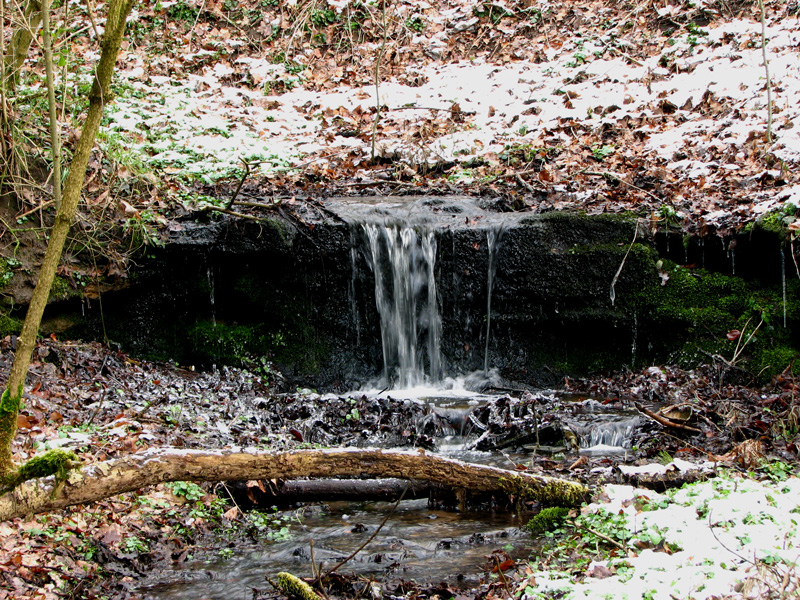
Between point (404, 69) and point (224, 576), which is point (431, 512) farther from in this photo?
point (404, 69)

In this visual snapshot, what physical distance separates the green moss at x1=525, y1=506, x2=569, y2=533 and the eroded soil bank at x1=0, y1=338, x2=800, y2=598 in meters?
0.59

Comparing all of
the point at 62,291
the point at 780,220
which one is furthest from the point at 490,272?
the point at 62,291

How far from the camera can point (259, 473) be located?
3.25 metres

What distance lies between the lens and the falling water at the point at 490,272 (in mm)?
7680

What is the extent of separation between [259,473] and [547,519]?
1.74 meters

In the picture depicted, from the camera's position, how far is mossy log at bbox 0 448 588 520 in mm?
2637

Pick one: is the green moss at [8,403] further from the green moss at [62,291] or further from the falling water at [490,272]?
the falling water at [490,272]

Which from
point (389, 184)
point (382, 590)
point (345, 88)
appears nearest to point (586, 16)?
point (345, 88)

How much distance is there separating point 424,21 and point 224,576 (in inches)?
467

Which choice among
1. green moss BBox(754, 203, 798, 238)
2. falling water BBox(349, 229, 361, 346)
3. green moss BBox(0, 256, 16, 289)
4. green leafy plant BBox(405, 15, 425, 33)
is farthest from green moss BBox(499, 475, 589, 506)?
green leafy plant BBox(405, 15, 425, 33)

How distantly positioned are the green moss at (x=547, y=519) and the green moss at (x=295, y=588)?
1.45 m

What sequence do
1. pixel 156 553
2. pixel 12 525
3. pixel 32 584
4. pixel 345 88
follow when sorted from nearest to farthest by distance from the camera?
pixel 32 584 < pixel 12 525 < pixel 156 553 < pixel 345 88

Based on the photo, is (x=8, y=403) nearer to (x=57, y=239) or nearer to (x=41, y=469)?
(x=41, y=469)

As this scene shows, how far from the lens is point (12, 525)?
3.27 metres
